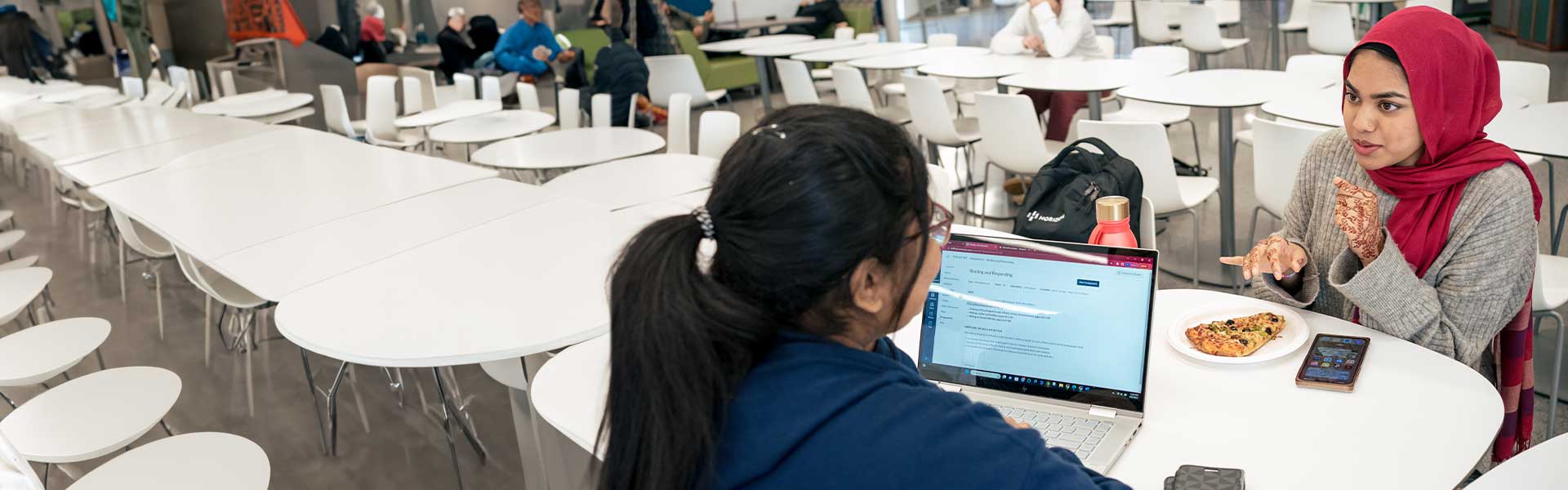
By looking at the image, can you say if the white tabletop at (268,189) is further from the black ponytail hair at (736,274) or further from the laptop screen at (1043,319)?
the black ponytail hair at (736,274)

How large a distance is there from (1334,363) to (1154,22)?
6916 millimetres

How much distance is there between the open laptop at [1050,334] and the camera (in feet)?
4.52

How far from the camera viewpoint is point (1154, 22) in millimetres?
7836

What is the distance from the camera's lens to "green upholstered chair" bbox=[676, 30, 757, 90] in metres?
9.17

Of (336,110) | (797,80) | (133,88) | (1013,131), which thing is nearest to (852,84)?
(797,80)

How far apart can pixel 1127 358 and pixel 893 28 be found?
870 cm

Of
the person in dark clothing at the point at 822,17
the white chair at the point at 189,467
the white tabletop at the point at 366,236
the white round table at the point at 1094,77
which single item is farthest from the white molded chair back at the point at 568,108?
the person in dark clothing at the point at 822,17

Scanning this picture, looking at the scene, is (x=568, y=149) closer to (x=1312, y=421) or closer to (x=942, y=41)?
(x=942, y=41)

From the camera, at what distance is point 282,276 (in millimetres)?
2572

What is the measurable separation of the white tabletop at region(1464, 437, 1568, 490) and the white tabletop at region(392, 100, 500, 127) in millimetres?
5229

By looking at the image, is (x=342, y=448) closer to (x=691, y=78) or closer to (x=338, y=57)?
(x=691, y=78)

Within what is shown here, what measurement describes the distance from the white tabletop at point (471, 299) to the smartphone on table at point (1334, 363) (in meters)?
1.24

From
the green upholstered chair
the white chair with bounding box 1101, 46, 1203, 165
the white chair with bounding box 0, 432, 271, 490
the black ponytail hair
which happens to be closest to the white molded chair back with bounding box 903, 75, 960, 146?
the white chair with bounding box 1101, 46, 1203, 165

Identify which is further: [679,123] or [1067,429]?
[679,123]
